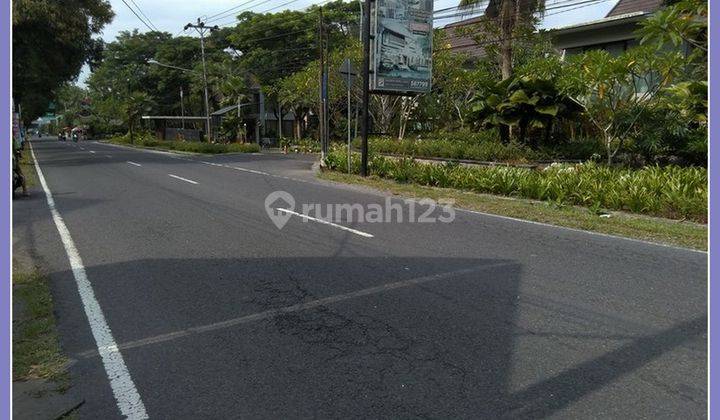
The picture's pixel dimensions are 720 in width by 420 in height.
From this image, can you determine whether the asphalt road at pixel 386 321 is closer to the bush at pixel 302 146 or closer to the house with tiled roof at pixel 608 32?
the house with tiled roof at pixel 608 32

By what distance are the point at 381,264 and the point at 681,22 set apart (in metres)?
5.21

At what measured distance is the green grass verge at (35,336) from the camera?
3955 millimetres

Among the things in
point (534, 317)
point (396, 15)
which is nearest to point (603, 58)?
point (396, 15)

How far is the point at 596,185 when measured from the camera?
1168 cm

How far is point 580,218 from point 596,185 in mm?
2021

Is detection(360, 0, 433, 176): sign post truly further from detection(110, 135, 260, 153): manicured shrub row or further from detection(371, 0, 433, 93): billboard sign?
detection(110, 135, 260, 153): manicured shrub row

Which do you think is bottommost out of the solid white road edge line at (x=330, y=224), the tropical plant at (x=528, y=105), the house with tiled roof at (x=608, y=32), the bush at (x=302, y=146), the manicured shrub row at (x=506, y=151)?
the solid white road edge line at (x=330, y=224)

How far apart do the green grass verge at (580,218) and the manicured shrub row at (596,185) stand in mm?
333

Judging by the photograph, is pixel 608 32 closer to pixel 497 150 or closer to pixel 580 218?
pixel 497 150

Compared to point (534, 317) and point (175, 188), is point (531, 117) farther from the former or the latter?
point (534, 317)

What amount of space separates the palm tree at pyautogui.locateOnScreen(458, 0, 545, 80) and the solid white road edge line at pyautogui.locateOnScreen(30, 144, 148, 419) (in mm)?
15616

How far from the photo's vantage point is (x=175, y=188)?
15195 millimetres

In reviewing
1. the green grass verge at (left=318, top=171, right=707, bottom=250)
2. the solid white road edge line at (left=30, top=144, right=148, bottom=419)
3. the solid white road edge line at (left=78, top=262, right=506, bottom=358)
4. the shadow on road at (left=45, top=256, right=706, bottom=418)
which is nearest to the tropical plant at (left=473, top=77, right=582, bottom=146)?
the green grass verge at (left=318, top=171, right=707, bottom=250)

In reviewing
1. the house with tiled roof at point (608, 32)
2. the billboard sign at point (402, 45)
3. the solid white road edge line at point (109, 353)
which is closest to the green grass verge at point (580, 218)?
the billboard sign at point (402, 45)
